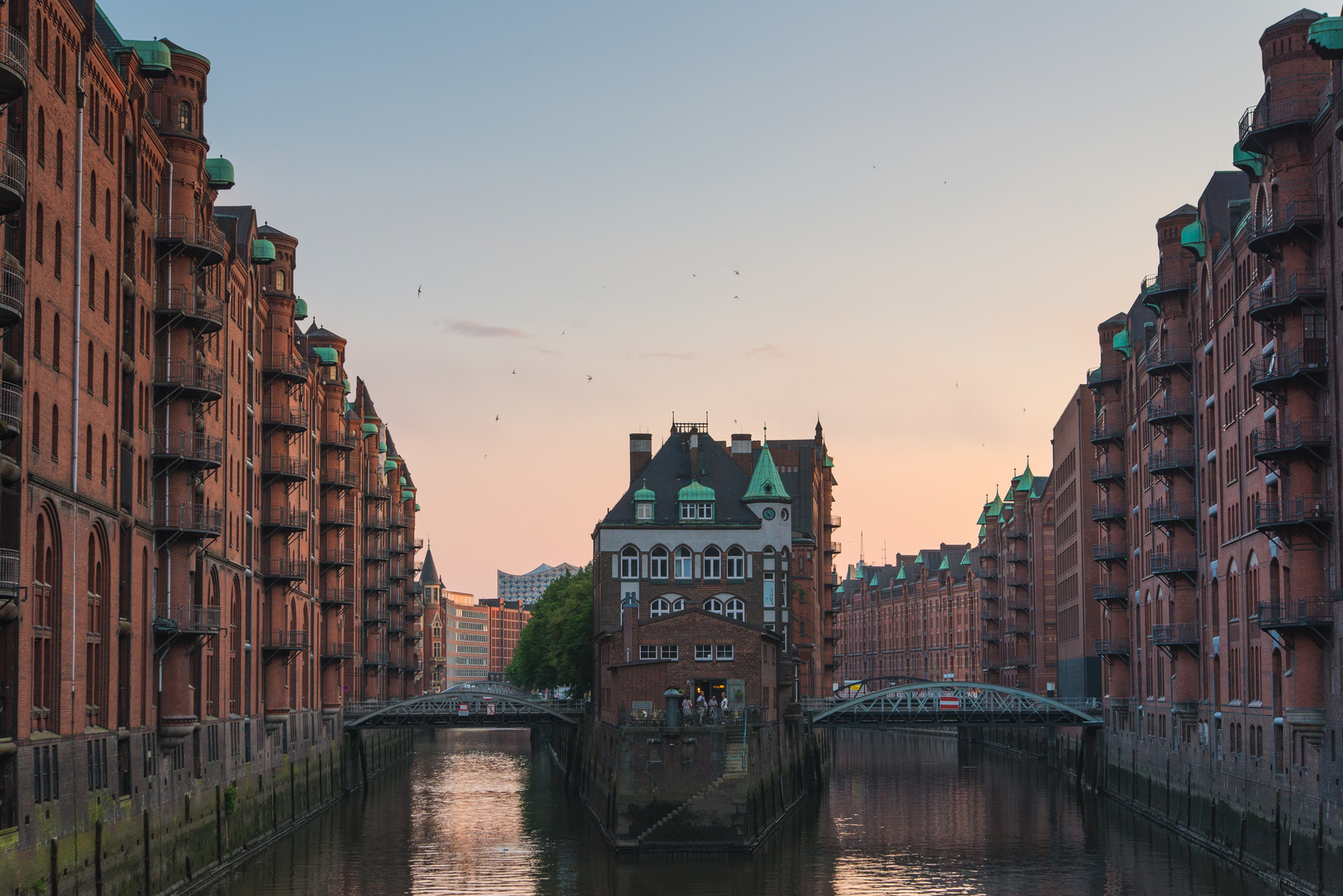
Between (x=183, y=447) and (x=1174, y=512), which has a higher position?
(x=183, y=447)

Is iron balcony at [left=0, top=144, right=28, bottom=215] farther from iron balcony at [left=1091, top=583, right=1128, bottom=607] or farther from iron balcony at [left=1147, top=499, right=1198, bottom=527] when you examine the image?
iron balcony at [left=1091, top=583, right=1128, bottom=607]

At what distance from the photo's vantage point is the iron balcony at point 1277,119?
166ft

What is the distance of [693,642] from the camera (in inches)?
2697

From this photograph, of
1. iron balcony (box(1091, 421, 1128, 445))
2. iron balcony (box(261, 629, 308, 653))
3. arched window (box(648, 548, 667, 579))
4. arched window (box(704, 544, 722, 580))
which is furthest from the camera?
arched window (box(648, 548, 667, 579))

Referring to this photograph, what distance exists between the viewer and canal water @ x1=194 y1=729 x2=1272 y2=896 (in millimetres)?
54781

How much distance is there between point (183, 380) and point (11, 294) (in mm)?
16514

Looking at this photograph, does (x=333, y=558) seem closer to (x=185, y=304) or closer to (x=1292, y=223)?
(x=185, y=304)

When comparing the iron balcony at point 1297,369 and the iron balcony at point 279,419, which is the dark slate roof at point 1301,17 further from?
the iron balcony at point 279,419

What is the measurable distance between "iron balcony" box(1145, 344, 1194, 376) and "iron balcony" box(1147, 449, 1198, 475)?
349cm

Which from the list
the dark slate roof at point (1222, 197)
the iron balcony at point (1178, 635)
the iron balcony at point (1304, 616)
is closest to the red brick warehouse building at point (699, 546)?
the iron balcony at point (1178, 635)

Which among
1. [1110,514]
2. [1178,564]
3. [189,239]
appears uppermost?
[189,239]

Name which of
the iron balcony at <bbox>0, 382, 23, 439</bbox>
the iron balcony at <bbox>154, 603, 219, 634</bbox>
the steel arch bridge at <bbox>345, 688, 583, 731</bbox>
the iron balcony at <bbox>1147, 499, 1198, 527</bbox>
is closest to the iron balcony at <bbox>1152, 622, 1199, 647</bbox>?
the iron balcony at <bbox>1147, 499, 1198, 527</bbox>

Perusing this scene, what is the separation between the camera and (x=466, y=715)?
90.8m

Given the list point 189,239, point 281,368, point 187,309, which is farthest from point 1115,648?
point 189,239
